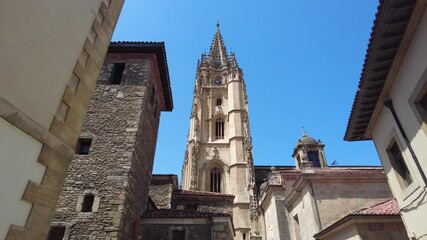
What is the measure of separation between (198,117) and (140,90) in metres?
29.7

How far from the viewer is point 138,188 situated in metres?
11.0

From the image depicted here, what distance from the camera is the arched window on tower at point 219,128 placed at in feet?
135

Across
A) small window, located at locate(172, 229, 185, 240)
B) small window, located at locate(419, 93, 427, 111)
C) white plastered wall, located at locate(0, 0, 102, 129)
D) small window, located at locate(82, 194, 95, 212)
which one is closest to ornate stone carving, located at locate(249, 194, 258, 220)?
small window, located at locate(172, 229, 185, 240)

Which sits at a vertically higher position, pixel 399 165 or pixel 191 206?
pixel 191 206

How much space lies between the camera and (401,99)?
692 cm

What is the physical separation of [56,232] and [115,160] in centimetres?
283

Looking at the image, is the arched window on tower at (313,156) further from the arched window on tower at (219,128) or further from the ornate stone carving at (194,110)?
the ornate stone carving at (194,110)

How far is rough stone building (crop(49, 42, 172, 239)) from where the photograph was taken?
869 cm

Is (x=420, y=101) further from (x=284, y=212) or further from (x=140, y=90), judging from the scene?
(x=284, y=212)

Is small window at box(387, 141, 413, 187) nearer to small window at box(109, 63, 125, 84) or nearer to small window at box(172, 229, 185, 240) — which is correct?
small window at box(172, 229, 185, 240)

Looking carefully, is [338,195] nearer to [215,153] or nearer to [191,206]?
[191,206]

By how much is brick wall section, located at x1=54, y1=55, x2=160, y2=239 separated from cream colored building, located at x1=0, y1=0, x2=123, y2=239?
192 inches

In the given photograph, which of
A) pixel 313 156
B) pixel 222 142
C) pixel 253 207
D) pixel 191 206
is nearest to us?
pixel 191 206

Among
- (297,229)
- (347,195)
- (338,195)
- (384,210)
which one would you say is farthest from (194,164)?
(384,210)
